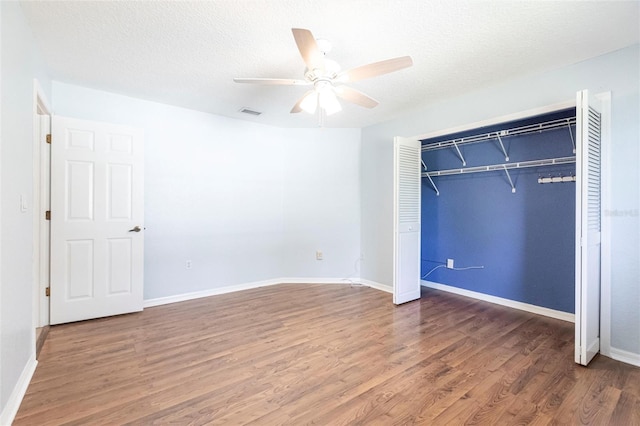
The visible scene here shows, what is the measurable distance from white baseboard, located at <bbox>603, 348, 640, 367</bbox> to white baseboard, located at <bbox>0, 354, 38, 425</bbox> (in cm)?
416

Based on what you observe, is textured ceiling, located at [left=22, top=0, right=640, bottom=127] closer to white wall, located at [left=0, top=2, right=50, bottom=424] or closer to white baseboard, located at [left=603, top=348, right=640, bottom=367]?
white wall, located at [left=0, top=2, right=50, bottom=424]

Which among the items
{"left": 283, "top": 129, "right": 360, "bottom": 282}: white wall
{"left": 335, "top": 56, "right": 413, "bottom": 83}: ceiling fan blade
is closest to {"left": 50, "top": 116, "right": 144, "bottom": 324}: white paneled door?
{"left": 283, "top": 129, "right": 360, "bottom": 282}: white wall

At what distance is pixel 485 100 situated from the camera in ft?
10.9

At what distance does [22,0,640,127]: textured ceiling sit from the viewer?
2.00 meters

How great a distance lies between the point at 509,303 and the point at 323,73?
3462 millimetres

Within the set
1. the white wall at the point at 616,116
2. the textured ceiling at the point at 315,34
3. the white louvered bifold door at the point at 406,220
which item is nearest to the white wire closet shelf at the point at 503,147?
the white wall at the point at 616,116

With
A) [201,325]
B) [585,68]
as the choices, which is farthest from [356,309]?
[585,68]

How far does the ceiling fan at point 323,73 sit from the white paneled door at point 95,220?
6.64 ft

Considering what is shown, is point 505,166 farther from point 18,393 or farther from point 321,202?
point 18,393

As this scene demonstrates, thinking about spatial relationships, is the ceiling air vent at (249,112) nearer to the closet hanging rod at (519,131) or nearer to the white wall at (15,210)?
the white wall at (15,210)

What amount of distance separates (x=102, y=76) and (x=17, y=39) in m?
1.09

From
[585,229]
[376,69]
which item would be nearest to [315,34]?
[376,69]

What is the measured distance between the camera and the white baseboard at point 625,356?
233 centimetres

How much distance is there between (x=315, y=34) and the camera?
2.27 metres
